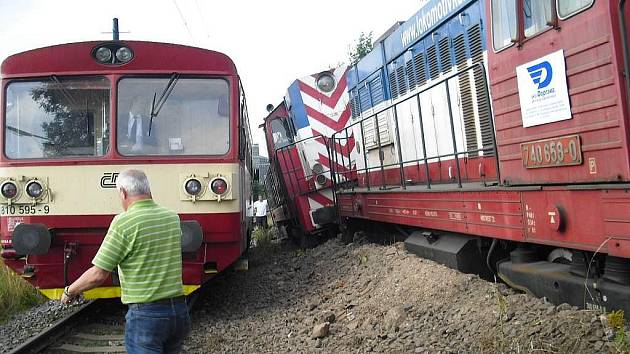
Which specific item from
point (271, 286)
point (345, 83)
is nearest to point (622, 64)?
point (271, 286)

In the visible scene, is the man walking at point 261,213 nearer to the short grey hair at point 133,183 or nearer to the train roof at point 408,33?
the train roof at point 408,33

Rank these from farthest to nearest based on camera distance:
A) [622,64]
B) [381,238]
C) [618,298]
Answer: [381,238]
[618,298]
[622,64]

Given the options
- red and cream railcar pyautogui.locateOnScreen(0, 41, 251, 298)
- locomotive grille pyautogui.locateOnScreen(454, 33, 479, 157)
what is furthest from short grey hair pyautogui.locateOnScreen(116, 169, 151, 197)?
locomotive grille pyautogui.locateOnScreen(454, 33, 479, 157)

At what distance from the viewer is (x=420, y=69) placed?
7.67 metres

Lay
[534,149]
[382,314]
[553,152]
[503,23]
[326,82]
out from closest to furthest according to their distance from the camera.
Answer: [553,152]
[534,149]
[503,23]
[382,314]
[326,82]

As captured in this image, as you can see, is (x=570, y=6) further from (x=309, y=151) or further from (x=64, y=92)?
(x=309, y=151)

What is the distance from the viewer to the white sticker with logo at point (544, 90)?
4.05 meters

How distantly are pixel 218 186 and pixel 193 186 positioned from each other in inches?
11.0

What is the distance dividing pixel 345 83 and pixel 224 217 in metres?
5.82

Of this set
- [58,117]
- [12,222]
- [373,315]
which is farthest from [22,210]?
[373,315]

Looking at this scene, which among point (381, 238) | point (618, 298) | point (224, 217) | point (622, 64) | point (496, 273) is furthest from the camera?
point (381, 238)

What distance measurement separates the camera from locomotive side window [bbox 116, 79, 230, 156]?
652 centimetres

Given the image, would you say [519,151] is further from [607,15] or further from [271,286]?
[271,286]

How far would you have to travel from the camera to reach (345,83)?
453 inches
